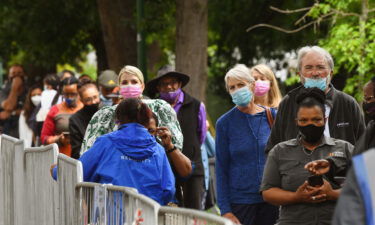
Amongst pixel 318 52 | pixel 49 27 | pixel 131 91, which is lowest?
pixel 131 91

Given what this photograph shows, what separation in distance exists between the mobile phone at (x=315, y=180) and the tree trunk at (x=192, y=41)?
31.2 feet

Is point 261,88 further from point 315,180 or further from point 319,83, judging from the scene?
point 315,180

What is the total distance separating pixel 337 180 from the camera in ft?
22.8

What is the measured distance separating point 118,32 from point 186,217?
16006mm

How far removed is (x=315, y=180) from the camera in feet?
22.3

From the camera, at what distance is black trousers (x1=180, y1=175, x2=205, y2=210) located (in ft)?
35.7

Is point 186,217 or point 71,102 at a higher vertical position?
point 71,102

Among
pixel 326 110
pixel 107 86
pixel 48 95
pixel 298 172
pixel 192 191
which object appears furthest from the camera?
pixel 48 95

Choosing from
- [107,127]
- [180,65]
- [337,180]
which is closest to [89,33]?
[180,65]

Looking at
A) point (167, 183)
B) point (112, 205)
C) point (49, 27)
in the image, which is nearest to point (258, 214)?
point (167, 183)

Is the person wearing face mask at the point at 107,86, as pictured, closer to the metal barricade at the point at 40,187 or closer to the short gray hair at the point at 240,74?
the metal barricade at the point at 40,187

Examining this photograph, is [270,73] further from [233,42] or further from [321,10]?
[233,42]

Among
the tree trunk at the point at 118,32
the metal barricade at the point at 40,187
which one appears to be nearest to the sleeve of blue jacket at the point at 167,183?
the metal barricade at the point at 40,187

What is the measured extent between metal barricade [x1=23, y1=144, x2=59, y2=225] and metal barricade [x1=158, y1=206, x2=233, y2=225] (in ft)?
10.3
